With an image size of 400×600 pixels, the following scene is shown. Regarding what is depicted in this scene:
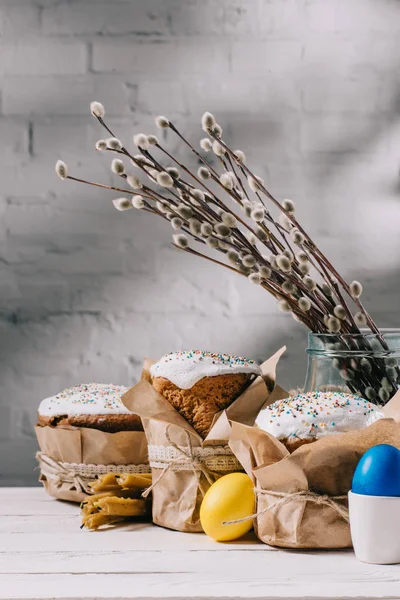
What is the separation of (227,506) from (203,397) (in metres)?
0.18

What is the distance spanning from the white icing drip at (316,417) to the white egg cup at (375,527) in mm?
113

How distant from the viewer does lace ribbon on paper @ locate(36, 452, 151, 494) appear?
1315mm

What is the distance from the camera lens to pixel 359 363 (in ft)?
4.05

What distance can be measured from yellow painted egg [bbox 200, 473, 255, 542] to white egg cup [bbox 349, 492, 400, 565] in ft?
0.56

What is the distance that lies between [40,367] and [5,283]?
0.23 metres

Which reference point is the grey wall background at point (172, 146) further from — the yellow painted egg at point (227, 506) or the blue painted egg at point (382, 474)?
the blue painted egg at point (382, 474)

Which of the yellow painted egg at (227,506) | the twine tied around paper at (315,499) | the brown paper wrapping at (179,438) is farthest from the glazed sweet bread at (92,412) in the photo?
the twine tied around paper at (315,499)

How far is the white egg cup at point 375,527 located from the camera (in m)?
0.92

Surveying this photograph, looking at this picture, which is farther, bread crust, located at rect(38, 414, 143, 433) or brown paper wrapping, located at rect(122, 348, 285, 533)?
bread crust, located at rect(38, 414, 143, 433)

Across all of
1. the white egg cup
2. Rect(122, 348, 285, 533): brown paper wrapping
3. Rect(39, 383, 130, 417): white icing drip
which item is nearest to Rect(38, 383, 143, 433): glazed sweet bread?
Rect(39, 383, 130, 417): white icing drip

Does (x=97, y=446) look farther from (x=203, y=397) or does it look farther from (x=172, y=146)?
(x=172, y=146)

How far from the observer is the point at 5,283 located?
5.90 feet

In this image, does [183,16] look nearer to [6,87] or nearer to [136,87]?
[136,87]

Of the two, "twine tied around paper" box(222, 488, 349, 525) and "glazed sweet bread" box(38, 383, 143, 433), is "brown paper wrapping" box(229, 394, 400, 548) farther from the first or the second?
"glazed sweet bread" box(38, 383, 143, 433)
